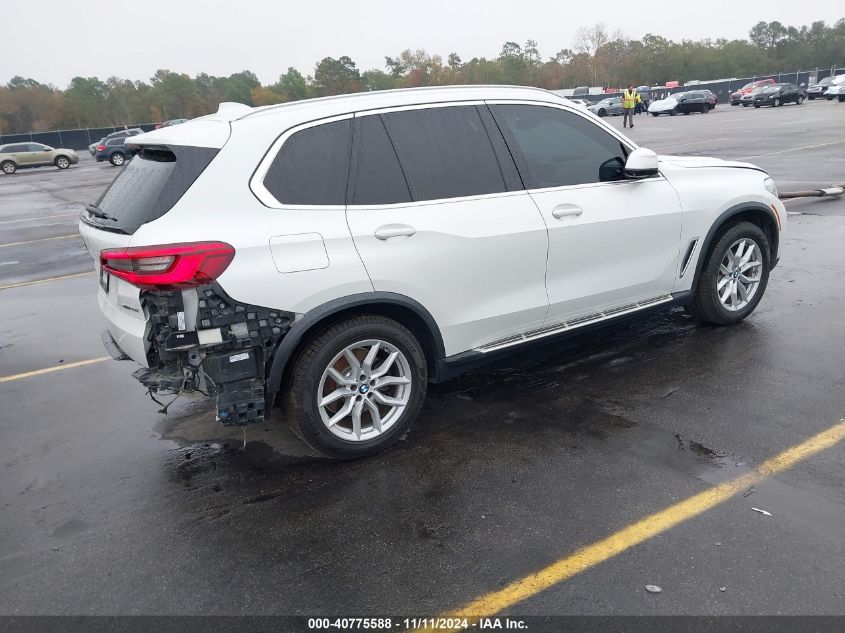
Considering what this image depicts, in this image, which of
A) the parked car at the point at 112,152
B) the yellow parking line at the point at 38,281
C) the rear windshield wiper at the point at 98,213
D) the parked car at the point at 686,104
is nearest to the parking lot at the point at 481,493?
the rear windshield wiper at the point at 98,213

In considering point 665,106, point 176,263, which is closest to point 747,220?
point 176,263

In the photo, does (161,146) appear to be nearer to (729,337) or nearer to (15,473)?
(15,473)

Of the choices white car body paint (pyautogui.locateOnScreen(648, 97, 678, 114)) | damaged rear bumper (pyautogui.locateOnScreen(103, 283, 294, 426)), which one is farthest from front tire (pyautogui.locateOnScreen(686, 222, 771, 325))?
white car body paint (pyautogui.locateOnScreen(648, 97, 678, 114))

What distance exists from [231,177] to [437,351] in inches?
59.9

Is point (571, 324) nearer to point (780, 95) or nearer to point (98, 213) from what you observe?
point (98, 213)

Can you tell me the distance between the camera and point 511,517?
3352 mm

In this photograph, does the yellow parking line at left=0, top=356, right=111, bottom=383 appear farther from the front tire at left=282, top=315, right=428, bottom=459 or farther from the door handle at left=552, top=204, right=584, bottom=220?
the door handle at left=552, top=204, right=584, bottom=220

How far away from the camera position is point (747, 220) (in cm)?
564

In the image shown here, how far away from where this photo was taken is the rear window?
11.4ft

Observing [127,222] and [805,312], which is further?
[805,312]

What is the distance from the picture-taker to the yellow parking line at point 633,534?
9.18ft

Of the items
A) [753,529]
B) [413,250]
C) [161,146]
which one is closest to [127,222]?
[161,146]

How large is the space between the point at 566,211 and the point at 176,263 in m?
2.40

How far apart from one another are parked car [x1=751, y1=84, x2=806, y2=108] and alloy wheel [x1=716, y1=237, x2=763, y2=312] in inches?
1900
